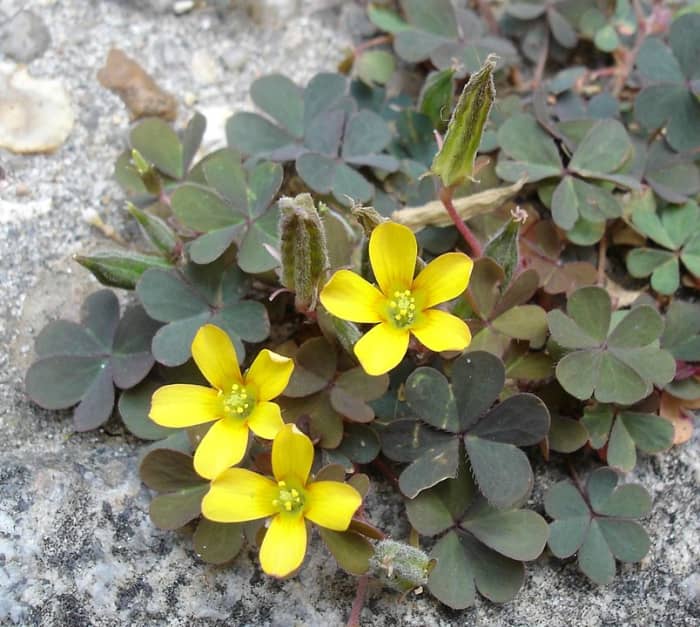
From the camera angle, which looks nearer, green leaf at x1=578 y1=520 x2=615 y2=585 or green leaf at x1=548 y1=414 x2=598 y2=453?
green leaf at x1=578 y1=520 x2=615 y2=585

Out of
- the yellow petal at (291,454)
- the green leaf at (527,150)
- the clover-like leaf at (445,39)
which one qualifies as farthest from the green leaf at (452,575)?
the clover-like leaf at (445,39)

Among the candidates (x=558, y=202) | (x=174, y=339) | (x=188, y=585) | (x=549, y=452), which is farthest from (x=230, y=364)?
(x=558, y=202)

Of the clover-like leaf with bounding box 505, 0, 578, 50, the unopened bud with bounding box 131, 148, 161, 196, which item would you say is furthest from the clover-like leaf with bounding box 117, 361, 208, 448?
the clover-like leaf with bounding box 505, 0, 578, 50

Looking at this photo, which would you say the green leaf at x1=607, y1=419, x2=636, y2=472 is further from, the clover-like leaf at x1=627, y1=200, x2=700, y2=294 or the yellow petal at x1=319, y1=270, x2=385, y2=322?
the yellow petal at x1=319, y1=270, x2=385, y2=322

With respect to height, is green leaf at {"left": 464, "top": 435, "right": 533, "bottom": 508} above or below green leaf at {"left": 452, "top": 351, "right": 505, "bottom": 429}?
below

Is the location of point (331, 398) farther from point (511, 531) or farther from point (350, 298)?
point (511, 531)

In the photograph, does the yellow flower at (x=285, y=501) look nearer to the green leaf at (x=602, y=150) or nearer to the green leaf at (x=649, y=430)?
the green leaf at (x=649, y=430)
